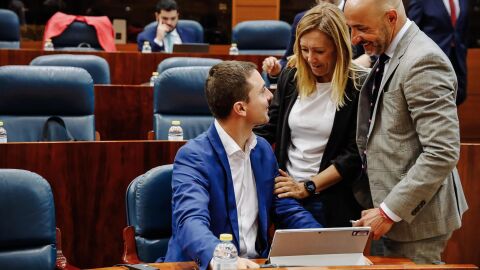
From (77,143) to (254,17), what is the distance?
5714mm

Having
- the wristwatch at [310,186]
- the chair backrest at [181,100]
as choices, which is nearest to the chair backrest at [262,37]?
the chair backrest at [181,100]

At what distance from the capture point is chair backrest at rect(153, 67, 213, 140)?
403cm

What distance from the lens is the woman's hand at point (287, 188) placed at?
7.45 ft

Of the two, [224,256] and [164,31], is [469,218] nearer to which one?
[224,256]

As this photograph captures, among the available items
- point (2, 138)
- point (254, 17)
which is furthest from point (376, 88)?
point (254, 17)

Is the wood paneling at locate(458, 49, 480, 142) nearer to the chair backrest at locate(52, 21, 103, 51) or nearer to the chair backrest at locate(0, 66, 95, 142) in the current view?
the chair backrest at locate(52, 21, 103, 51)

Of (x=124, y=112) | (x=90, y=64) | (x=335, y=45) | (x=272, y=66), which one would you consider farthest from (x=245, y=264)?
(x=90, y=64)

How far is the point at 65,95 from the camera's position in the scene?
155 inches

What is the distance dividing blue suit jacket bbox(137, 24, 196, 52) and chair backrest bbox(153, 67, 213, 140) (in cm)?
265

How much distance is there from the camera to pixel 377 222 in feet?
6.70

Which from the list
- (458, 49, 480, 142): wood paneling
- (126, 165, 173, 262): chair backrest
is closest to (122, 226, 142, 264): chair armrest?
(126, 165, 173, 262): chair backrest

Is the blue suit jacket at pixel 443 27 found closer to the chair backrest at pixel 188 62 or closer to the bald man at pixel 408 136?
the chair backrest at pixel 188 62

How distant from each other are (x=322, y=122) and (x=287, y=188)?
0.25 metres

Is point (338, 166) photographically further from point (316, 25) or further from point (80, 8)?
point (80, 8)
